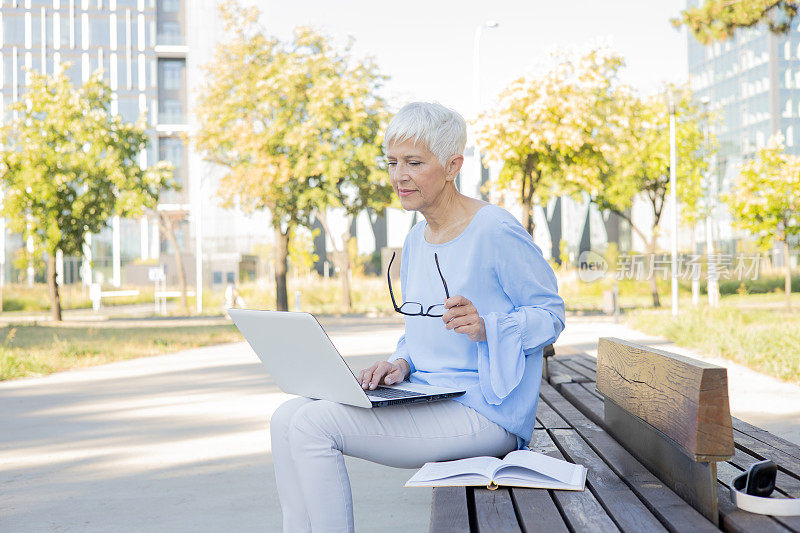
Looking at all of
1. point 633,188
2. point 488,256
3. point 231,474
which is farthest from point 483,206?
point 633,188

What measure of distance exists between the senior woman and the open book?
148 mm

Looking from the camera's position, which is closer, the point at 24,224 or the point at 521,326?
the point at 521,326

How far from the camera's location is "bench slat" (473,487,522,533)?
192cm

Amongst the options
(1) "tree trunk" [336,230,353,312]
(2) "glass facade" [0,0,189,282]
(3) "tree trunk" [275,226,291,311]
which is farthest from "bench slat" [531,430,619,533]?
(2) "glass facade" [0,0,189,282]

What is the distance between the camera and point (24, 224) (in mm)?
21375

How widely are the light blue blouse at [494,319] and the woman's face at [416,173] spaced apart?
6.0 inches

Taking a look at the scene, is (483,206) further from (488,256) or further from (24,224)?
(24,224)

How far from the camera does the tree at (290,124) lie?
889 inches

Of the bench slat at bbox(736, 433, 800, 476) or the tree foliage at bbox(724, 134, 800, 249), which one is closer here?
the bench slat at bbox(736, 433, 800, 476)

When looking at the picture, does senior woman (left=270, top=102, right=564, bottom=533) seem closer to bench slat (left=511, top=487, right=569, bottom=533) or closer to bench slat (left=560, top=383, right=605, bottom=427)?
bench slat (left=511, top=487, right=569, bottom=533)

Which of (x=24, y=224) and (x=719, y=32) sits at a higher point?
(x=719, y=32)

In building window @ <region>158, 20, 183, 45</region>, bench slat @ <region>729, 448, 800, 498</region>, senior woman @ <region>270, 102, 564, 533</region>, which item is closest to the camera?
bench slat @ <region>729, 448, 800, 498</region>

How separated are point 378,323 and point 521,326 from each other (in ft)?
61.3

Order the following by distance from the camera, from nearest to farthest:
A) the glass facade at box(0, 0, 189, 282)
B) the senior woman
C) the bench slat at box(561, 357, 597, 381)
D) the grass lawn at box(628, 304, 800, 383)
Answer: the senior woman → the bench slat at box(561, 357, 597, 381) → the grass lawn at box(628, 304, 800, 383) → the glass facade at box(0, 0, 189, 282)
